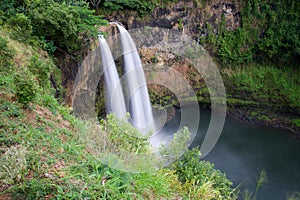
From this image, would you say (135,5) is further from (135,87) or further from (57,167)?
(57,167)

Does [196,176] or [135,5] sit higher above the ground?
[135,5]

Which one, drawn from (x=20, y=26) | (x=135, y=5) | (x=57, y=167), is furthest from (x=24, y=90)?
(x=135, y=5)

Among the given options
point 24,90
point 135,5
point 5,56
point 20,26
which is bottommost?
point 24,90

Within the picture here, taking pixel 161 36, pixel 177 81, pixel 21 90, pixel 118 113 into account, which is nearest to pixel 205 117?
pixel 177 81

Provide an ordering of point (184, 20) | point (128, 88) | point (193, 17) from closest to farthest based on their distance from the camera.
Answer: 1. point (128, 88)
2. point (184, 20)
3. point (193, 17)

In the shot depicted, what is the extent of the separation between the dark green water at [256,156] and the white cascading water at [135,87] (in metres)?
1.25

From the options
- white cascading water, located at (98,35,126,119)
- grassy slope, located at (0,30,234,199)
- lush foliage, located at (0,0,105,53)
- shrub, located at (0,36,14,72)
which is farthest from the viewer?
white cascading water, located at (98,35,126,119)

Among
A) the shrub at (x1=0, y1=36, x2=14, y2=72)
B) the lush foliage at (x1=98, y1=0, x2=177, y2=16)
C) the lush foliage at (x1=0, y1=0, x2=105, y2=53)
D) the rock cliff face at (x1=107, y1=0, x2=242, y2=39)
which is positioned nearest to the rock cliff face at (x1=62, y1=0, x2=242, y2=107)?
the rock cliff face at (x1=107, y1=0, x2=242, y2=39)

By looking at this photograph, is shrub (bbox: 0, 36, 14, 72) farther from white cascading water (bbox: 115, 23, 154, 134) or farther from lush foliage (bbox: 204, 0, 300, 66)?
lush foliage (bbox: 204, 0, 300, 66)

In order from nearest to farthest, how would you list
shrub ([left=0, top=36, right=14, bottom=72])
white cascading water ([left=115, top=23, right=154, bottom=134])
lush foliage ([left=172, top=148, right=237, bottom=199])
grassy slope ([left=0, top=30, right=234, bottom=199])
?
1. grassy slope ([left=0, top=30, right=234, bottom=199])
2. lush foliage ([left=172, top=148, right=237, bottom=199])
3. shrub ([left=0, top=36, right=14, bottom=72])
4. white cascading water ([left=115, top=23, right=154, bottom=134])

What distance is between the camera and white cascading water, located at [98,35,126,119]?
8.97 m

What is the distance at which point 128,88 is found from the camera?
1059 cm

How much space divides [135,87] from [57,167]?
808cm

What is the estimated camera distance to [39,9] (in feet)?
20.8
